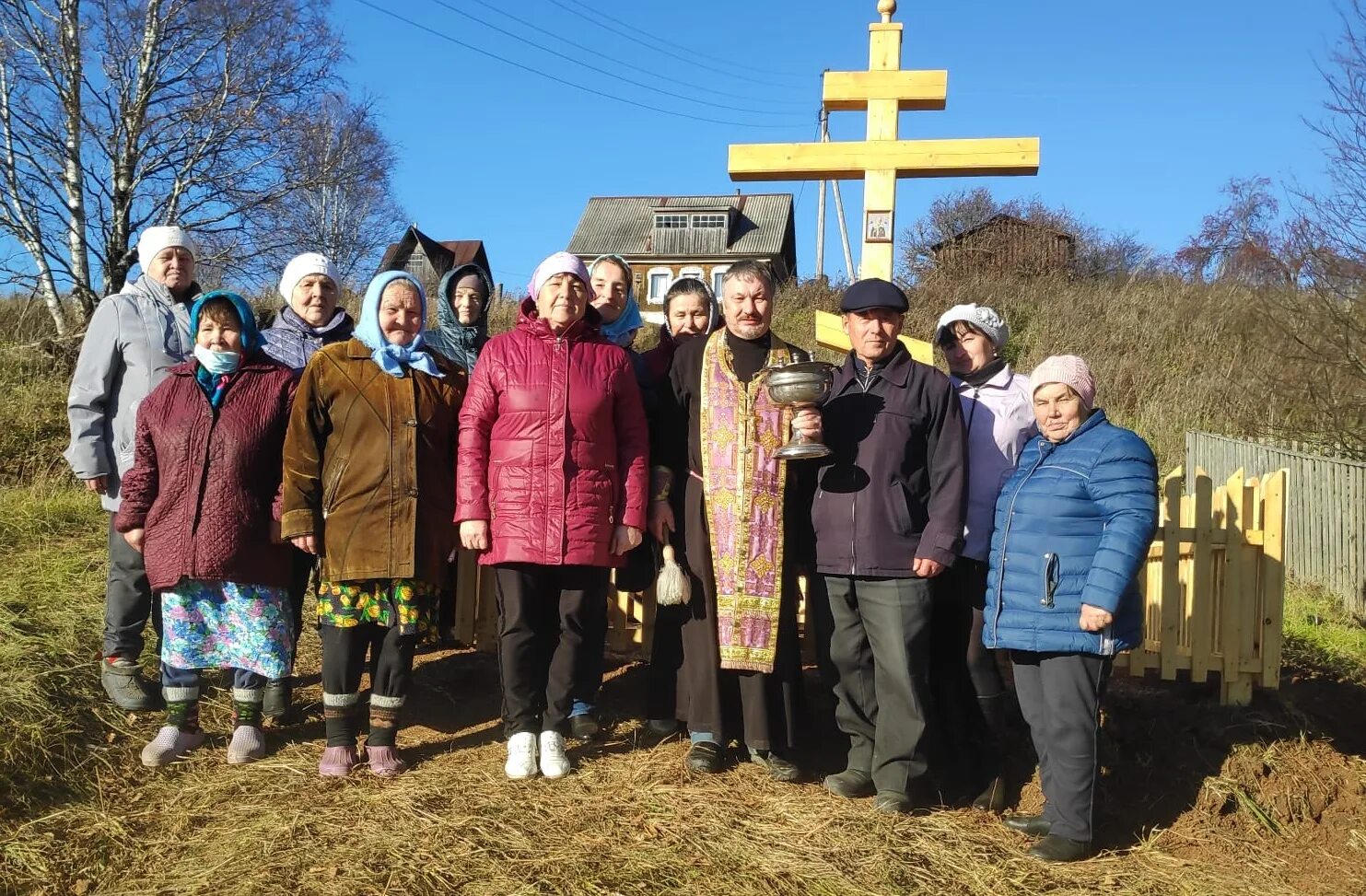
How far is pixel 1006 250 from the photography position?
2038 cm

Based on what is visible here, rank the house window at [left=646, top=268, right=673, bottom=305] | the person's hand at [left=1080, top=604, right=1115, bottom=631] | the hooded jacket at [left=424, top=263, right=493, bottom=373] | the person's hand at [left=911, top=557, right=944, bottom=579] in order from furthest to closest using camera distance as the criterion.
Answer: the house window at [left=646, top=268, right=673, bottom=305]
the hooded jacket at [left=424, top=263, right=493, bottom=373]
the person's hand at [left=911, top=557, right=944, bottom=579]
the person's hand at [left=1080, top=604, right=1115, bottom=631]

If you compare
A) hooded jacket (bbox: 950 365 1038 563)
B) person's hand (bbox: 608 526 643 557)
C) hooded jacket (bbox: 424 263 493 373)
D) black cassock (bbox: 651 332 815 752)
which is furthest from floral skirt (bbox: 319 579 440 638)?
hooded jacket (bbox: 950 365 1038 563)

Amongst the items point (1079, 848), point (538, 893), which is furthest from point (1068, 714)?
point (538, 893)

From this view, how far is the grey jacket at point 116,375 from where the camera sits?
4094 mm

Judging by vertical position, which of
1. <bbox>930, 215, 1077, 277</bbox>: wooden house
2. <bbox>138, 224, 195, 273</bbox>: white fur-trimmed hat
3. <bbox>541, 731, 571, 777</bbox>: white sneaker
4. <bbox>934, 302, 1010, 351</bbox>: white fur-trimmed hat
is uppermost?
<bbox>930, 215, 1077, 277</bbox>: wooden house

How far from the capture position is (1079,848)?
3404 mm

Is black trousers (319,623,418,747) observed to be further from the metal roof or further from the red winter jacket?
the metal roof

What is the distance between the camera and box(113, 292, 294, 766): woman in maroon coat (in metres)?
3.74

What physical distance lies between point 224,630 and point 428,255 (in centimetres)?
2752

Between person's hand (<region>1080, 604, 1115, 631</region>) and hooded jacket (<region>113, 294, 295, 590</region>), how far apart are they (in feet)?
10.1

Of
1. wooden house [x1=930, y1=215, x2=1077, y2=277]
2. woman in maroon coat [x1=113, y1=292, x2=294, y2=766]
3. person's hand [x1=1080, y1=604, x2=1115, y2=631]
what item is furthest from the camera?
wooden house [x1=930, y1=215, x2=1077, y2=277]

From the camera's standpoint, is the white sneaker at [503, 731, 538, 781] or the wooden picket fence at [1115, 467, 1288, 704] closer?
the white sneaker at [503, 731, 538, 781]

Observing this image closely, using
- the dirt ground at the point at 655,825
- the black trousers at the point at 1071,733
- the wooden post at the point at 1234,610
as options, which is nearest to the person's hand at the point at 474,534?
the dirt ground at the point at 655,825

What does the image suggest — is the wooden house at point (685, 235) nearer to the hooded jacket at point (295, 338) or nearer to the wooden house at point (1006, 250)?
the wooden house at point (1006, 250)
